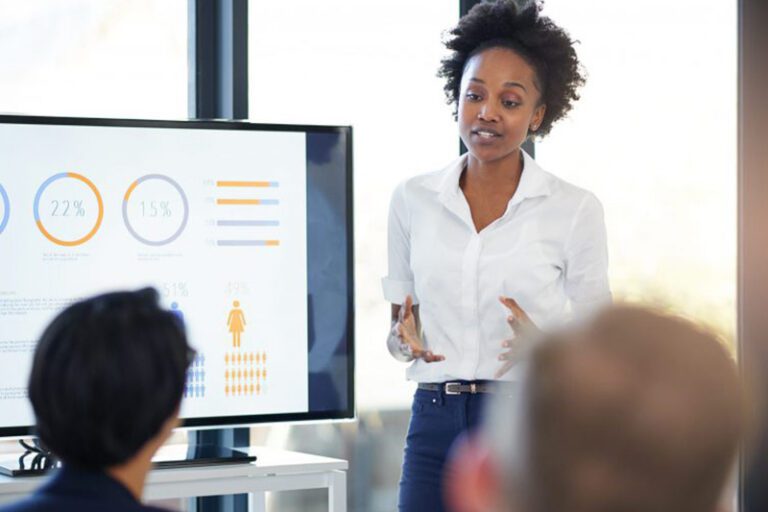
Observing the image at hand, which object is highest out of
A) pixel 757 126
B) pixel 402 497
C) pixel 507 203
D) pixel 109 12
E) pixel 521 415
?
pixel 109 12

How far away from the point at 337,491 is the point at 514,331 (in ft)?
2.48

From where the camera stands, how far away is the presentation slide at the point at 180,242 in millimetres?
3166

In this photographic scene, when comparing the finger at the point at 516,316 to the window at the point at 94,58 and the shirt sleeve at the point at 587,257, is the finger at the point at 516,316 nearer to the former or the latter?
the shirt sleeve at the point at 587,257

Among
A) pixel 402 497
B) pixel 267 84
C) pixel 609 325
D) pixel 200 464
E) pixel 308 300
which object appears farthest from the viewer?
pixel 267 84

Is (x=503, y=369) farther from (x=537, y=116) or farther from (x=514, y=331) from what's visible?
(x=537, y=116)

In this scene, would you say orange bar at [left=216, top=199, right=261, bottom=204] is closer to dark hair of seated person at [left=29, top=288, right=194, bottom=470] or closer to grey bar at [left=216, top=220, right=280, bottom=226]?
grey bar at [left=216, top=220, right=280, bottom=226]

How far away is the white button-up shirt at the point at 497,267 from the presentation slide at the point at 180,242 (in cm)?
51

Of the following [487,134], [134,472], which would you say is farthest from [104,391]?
[487,134]

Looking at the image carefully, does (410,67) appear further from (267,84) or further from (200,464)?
(200,464)

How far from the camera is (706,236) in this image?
412 centimetres

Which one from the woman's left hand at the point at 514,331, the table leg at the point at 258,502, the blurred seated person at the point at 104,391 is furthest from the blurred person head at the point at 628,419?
the table leg at the point at 258,502

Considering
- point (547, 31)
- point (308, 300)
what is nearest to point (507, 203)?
point (547, 31)

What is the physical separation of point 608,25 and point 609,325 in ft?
11.6

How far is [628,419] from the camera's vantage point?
79 centimetres
